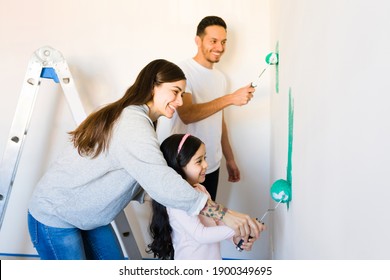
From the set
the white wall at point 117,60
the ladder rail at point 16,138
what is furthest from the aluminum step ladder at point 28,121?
the white wall at point 117,60

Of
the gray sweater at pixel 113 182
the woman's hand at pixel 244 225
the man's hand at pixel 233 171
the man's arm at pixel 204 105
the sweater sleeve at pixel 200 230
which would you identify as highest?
the man's arm at pixel 204 105

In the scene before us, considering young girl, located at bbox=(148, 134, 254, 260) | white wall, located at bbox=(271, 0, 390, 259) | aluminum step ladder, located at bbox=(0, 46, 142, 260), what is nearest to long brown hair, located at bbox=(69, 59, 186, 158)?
young girl, located at bbox=(148, 134, 254, 260)

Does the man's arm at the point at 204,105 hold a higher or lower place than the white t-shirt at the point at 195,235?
higher

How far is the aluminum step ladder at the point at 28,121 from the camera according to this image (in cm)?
171

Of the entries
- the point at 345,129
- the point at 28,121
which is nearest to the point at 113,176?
the point at 345,129

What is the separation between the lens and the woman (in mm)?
926

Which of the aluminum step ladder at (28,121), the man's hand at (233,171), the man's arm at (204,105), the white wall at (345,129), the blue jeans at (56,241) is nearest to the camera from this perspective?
the white wall at (345,129)

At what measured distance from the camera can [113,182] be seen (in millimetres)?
1063

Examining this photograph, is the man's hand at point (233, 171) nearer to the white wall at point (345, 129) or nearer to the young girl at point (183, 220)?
the young girl at point (183, 220)

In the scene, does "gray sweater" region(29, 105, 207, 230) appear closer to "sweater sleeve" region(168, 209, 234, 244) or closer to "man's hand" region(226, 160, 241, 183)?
"sweater sleeve" region(168, 209, 234, 244)

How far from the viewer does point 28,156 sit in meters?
2.20

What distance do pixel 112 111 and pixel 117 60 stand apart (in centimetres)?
109

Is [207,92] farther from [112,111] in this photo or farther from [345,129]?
[345,129]

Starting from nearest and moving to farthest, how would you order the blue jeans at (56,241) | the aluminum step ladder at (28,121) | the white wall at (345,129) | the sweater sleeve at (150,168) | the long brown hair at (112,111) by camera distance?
the white wall at (345,129), the sweater sleeve at (150,168), the long brown hair at (112,111), the blue jeans at (56,241), the aluminum step ladder at (28,121)
